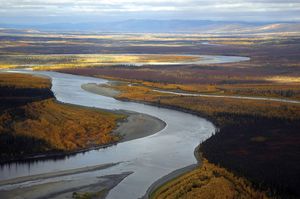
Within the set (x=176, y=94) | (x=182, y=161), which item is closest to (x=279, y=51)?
(x=176, y=94)

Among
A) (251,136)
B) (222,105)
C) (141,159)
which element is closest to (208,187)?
(141,159)

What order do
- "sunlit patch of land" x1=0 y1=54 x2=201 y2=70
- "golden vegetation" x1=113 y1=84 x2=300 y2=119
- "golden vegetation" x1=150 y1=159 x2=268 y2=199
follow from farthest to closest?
"sunlit patch of land" x1=0 y1=54 x2=201 y2=70
"golden vegetation" x1=113 y1=84 x2=300 y2=119
"golden vegetation" x1=150 y1=159 x2=268 y2=199

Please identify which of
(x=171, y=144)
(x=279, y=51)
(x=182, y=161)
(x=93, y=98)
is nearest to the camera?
(x=182, y=161)

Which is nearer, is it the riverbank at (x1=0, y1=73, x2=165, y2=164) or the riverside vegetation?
the riverbank at (x1=0, y1=73, x2=165, y2=164)

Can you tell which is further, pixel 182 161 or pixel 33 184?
pixel 182 161

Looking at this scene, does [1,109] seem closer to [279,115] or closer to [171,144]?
[171,144]

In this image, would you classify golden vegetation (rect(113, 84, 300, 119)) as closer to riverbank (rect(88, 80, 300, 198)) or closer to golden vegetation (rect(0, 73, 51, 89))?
riverbank (rect(88, 80, 300, 198))

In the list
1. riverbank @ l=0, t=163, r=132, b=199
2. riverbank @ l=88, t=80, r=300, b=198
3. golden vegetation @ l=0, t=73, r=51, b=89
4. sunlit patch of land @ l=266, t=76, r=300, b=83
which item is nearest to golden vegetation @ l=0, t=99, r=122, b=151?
riverbank @ l=0, t=163, r=132, b=199
